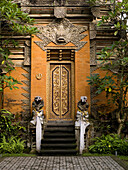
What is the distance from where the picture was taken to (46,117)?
8.97 metres

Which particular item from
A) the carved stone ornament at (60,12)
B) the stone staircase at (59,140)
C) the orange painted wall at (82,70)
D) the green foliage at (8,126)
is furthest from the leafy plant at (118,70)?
the green foliage at (8,126)

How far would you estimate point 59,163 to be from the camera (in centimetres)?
668

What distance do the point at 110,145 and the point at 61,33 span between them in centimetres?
508

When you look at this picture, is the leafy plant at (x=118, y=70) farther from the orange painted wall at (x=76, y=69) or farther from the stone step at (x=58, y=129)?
the stone step at (x=58, y=129)

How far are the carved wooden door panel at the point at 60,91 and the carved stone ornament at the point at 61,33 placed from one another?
1092 millimetres

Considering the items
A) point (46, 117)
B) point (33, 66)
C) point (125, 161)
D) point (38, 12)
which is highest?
point (38, 12)

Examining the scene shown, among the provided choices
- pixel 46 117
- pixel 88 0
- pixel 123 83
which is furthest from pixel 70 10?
pixel 46 117

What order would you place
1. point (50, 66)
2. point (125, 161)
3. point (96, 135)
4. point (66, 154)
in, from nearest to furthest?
1. point (125, 161)
2. point (66, 154)
3. point (96, 135)
4. point (50, 66)

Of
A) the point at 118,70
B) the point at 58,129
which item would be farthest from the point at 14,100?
the point at 118,70

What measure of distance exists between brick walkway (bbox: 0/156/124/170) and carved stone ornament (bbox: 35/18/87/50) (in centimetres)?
459

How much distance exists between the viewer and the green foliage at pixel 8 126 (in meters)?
8.41

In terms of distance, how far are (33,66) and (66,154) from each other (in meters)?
3.88

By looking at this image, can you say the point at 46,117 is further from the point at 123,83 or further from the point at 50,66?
the point at 123,83

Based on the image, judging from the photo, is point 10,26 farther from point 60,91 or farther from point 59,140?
point 59,140
